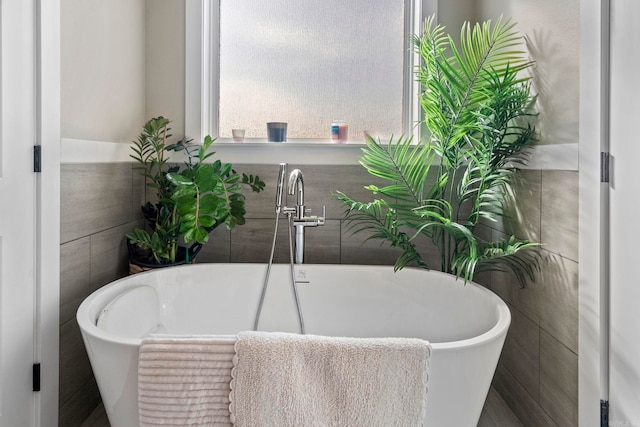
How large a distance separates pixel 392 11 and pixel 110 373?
6.97 feet

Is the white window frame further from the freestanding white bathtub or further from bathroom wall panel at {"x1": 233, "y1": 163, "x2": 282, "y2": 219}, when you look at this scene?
the freestanding white bathtub

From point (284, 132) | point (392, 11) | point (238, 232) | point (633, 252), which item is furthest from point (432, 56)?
point (238, 232)

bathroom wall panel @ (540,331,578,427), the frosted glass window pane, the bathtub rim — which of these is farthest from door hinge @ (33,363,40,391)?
bathroom wall panel @ (540,331,578,427)

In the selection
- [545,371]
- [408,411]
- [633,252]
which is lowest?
[545,371]

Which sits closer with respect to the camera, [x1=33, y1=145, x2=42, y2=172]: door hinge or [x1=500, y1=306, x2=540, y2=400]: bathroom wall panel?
[x1=33, y1=145, x2=42, y2=172]: door hinge

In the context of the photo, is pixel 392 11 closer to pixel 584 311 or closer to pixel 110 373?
pixel 584 311

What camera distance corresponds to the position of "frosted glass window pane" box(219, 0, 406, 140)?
7.54 feet

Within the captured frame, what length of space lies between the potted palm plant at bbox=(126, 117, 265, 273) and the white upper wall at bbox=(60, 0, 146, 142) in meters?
0.15

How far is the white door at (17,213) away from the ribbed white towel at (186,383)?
1.82 feet

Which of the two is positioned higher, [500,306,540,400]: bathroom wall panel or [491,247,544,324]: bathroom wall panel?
[491,247,544,324]: bathroom wall panel

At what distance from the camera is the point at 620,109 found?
46.9 inches

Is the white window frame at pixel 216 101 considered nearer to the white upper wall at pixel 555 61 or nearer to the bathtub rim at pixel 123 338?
the white upper wall at pixel 555 61

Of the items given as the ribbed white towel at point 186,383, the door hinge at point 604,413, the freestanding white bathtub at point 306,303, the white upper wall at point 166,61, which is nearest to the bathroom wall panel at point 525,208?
the freestanding white bathtub at point 306,303

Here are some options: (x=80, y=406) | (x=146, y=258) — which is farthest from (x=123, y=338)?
(x=146, y=258)
